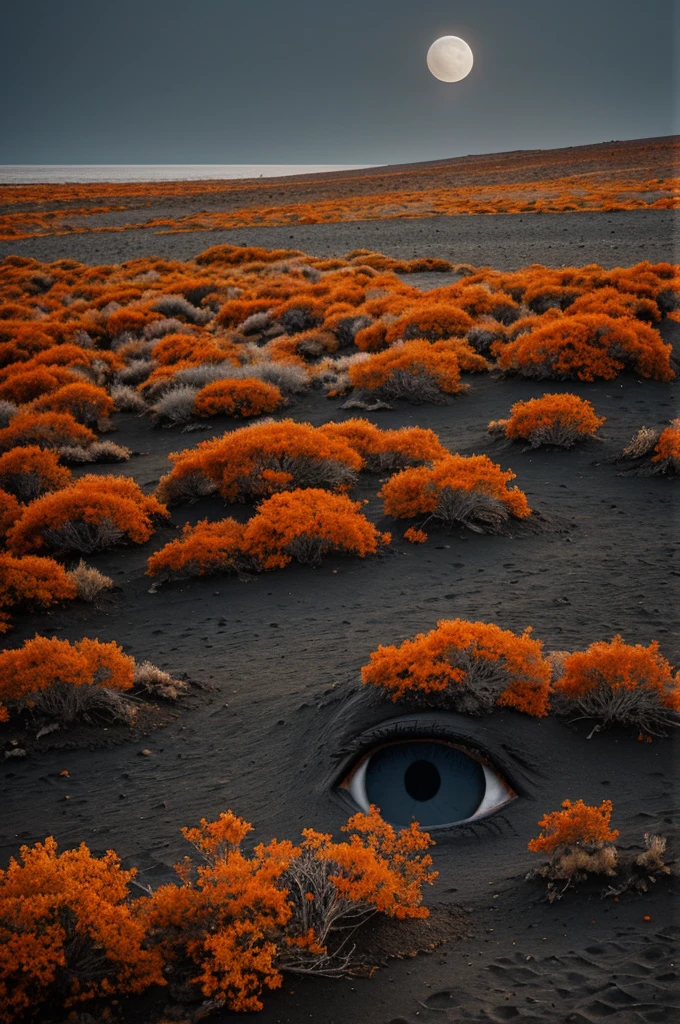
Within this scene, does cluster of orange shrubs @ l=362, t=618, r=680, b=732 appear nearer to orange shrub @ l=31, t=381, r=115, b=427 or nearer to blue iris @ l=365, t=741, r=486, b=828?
blue iris @ l=365, t=741, r=486, b=828

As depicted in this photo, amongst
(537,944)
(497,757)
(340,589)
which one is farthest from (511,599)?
(537,944)

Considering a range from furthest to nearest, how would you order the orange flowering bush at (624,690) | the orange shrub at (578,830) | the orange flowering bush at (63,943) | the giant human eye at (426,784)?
the orange flowering bush at (624,690) → the giant human eye at (426,784) → the orange shrub at (578,830) → the orange flowering bush at (63,943)

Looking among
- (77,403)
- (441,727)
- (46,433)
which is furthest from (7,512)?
(441,727)

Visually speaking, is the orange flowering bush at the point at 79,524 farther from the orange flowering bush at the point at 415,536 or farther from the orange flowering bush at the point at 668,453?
the orange flowering bush at the point at 668,453

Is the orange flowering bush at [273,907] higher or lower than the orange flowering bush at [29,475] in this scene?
lower

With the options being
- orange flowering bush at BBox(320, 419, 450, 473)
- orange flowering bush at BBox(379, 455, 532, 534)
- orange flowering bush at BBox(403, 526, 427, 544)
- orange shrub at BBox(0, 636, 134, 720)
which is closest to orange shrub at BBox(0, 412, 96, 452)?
orange flowering bush at BBox(320, 419, 450, 473)

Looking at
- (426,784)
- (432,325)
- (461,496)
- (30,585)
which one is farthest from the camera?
(432,325)

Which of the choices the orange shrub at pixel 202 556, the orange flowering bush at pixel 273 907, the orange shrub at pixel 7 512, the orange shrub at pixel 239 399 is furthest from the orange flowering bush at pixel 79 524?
the orange flowering bush at pixel 273 907

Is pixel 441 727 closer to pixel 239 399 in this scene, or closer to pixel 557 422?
pixel 557 422
